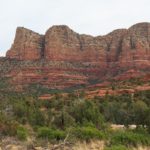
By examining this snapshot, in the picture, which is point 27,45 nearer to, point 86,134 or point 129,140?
point 86,134

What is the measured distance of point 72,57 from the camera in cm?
13512

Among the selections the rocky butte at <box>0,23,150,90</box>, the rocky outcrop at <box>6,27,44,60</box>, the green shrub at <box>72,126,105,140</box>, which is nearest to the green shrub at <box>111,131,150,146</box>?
the green shrub at <box>72,126,105,140</box>

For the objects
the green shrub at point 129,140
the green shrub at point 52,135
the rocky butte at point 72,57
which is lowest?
the green shrub at point 129,140

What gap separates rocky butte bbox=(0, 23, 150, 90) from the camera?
11344 cm

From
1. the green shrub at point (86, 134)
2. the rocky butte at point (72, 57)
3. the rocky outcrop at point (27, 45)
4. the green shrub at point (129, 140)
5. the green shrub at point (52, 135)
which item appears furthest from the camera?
the rocky outcrop at point (27, 45)

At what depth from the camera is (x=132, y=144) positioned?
14938 mm

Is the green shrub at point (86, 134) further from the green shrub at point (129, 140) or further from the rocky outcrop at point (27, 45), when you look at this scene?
the rocky outcrop at point (27, 45)

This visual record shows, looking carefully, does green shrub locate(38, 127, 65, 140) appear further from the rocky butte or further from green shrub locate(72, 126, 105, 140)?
the rocky butte

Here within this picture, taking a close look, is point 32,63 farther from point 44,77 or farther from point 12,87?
point 12,87

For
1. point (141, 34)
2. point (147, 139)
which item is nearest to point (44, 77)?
point (141, 34)

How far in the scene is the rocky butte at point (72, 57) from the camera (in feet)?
372

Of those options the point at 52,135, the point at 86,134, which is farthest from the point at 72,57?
the point at 86,134

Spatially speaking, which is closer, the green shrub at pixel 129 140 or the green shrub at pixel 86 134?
the green shrub at pixel 129 140

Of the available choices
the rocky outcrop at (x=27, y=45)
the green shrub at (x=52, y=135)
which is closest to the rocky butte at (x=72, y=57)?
the rocky outcrop at (x=27, y=45)
